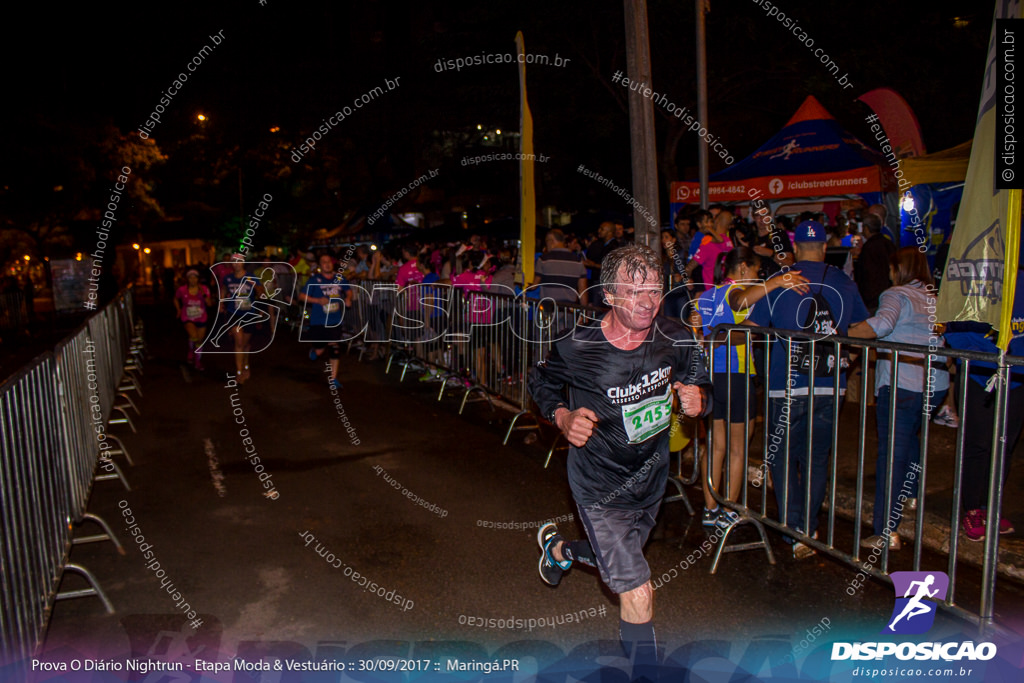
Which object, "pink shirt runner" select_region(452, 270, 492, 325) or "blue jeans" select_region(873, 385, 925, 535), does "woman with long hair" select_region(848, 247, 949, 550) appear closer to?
"blue jeans" select_region(873, 385, 925, 535)

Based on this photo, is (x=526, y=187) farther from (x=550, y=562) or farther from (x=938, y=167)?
(x=938, y=167)

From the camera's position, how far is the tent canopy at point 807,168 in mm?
11852

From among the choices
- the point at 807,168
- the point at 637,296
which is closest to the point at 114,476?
the point at 637,296

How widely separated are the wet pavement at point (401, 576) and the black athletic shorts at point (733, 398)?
0.89 meters

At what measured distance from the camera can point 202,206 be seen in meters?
40.8

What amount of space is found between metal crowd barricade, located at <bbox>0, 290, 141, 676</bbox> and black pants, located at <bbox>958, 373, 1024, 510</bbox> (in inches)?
217

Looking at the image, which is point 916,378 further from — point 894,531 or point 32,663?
point 32,663

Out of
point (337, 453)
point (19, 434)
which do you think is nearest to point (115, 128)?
point (337, 453)

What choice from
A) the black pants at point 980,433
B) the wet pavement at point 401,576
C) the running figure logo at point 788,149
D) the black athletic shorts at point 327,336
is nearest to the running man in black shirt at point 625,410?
the wet pavement at point 401,576

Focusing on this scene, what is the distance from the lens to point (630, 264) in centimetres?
355

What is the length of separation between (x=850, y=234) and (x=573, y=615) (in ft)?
29.3

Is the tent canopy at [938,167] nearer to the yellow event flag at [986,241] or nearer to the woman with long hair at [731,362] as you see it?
the woman with long hair at [731,362]

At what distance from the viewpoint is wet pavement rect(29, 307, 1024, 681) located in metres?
4.12

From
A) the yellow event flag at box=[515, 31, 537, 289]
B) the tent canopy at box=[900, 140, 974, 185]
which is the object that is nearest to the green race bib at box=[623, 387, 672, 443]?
the yellow event flag at box=[515, 31, 537, 289]
